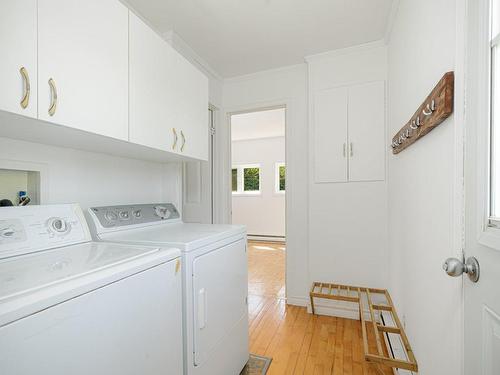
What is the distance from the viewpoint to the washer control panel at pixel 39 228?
3.23 feet

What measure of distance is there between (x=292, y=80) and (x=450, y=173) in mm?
2148

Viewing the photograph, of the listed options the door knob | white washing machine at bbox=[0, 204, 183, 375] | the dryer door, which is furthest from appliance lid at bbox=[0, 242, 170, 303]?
the door knob

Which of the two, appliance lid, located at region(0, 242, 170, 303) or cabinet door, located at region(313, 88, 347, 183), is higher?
cabinet door, located at region(313, 88, 347, 183)

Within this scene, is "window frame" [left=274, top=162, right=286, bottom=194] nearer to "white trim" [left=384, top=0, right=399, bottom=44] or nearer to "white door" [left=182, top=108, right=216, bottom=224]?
"white door" [left=182, top=108, right=216, bottom=224]

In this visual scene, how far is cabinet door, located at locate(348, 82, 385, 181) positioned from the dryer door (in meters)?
1.46

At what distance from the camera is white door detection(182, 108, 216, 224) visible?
9.40 feet

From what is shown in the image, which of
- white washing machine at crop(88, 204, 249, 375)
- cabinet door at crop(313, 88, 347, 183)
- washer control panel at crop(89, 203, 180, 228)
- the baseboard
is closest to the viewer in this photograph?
white washing machine at crop(88, 204, 249, 375)

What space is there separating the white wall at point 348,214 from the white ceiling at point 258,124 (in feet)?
4.50

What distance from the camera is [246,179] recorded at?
6391mm

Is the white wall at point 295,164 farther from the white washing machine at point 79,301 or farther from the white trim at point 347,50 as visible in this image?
the white washing machine at point 79,301

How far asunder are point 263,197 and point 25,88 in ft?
17.8

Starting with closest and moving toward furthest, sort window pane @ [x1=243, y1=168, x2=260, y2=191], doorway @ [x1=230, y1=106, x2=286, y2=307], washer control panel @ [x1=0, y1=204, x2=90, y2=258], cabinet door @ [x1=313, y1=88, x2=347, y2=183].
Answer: washer control panel @ [x1=0, y1=204, x2=90, y2=258] → cabinet door @ [x1=313, y1=88, x2=347, y2=183] → doorway @ [x1=230, y1=106, x2=286, y2=307] → window pane @ [x1=243, y1=168, x2=260, y2=191]

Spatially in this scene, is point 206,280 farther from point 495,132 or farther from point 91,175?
point 495,132

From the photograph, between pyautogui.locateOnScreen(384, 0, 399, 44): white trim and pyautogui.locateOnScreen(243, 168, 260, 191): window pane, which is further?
pyautogui.locateOnScreen(243, 168, 260, 191): window pane
